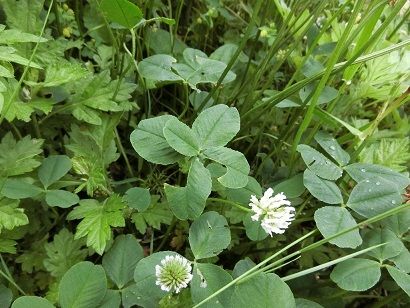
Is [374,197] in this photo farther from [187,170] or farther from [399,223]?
[187,170]

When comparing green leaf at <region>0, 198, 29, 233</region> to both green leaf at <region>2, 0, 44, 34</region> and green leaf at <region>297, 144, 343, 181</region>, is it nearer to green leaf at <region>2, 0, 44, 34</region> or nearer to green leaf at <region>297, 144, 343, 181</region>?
green leaf at <region>2, 0, 44, 34</region>

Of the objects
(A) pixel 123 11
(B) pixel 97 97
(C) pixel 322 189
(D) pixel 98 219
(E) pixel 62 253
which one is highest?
(A) pixel 123 11

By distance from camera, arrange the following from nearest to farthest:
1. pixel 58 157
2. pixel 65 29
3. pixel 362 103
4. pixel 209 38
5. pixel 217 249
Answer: pixel 217 249, pixel 58 157, pixel 65 29, pixel 362 103, pixel 209 38

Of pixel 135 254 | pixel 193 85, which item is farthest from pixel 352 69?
pixel 135 254

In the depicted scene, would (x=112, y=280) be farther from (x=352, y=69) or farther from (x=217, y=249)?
(x=352, y=69)

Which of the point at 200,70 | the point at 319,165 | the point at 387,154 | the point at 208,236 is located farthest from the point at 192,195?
the point at 387,154

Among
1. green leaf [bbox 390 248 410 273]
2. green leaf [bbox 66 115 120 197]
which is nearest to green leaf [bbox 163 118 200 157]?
green leaf [bbox 66 115 120 197]

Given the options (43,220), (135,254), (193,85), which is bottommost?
(43,220)

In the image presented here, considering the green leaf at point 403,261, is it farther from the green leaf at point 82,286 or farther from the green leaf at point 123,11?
the green leaf at point 123,11
